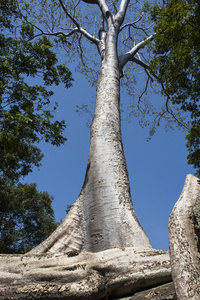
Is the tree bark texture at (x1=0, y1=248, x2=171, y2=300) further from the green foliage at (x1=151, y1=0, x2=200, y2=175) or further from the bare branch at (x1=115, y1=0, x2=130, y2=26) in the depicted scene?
the bare branch at (x1=115, y1=0, x2=130, y2=26)

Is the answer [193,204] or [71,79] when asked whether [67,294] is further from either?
[71,79]

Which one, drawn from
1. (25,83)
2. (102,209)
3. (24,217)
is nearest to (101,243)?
(102,209)

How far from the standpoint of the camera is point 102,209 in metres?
2.53

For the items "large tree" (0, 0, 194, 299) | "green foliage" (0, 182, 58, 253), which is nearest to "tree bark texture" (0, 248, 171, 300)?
"large tree" (0, 0, 194, 299)

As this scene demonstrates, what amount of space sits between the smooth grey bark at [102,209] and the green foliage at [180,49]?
9.48 ft

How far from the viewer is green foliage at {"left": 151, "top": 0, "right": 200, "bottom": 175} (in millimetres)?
5223

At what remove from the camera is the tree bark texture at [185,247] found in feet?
3.33

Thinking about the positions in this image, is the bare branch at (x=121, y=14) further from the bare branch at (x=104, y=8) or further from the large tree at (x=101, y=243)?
the large tree at (x=101, y=243)

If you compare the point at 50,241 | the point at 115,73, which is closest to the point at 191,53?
the point at 115,73

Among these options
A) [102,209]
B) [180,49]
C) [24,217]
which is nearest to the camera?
[102,209]

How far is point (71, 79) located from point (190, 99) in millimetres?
2898

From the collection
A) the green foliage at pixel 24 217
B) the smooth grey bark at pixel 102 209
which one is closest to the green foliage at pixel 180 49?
the smooth grey bark at pixel 102 209

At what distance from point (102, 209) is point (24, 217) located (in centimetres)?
753

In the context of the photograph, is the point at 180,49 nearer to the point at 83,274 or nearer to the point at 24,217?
the point at 83,274
